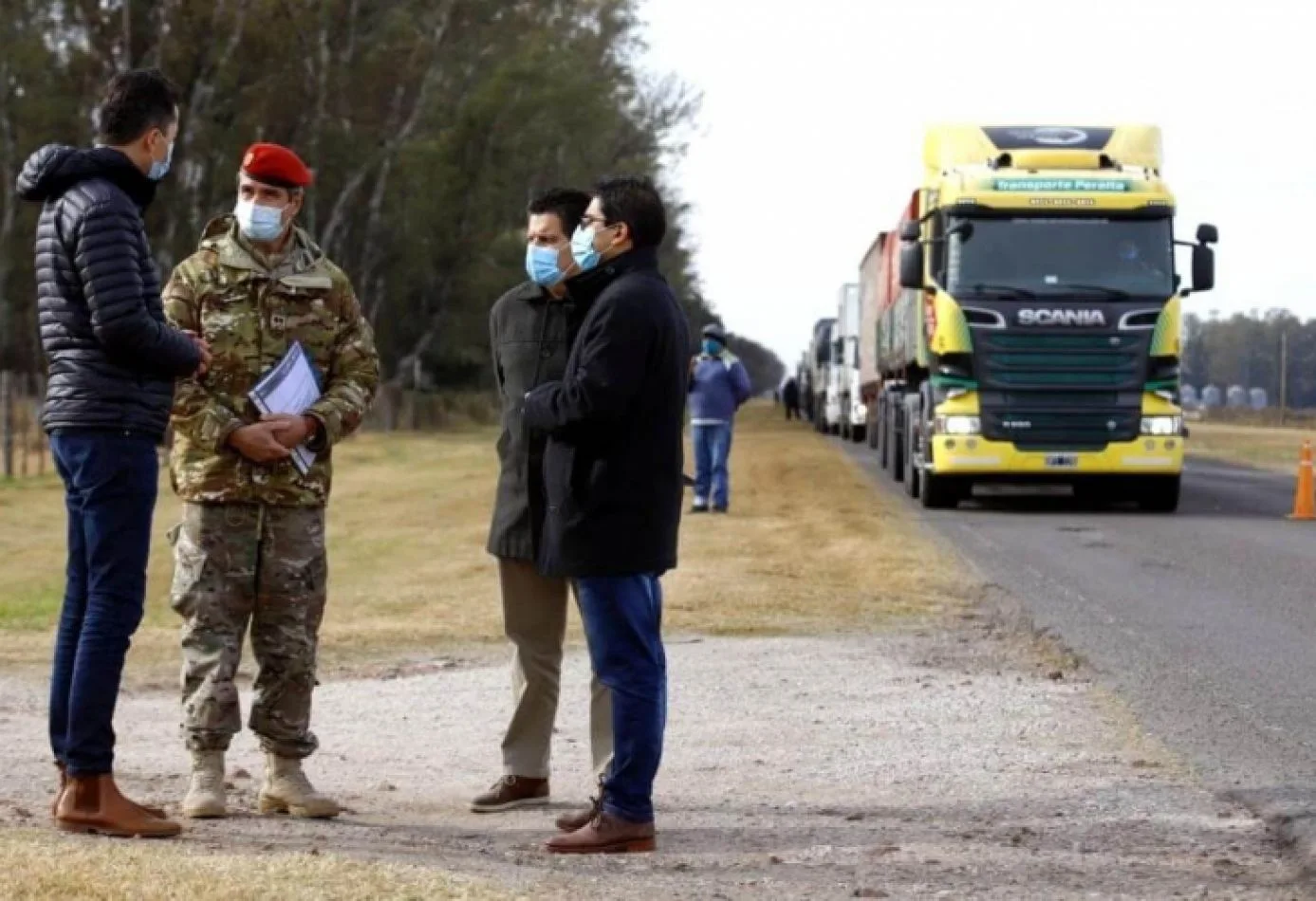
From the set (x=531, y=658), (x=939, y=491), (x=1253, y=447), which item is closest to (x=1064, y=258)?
(x=939, y=491)

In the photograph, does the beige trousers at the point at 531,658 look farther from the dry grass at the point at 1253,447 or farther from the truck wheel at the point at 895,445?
the dry grass at the point at 1253,447

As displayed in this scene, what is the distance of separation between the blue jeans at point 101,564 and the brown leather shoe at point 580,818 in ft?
4.47

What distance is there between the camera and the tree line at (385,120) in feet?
156

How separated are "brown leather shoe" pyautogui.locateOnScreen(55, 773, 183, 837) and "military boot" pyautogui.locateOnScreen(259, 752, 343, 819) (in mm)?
534

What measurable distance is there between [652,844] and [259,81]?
43336mm

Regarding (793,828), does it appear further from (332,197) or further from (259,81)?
(332,197)

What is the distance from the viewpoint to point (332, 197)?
58906mm

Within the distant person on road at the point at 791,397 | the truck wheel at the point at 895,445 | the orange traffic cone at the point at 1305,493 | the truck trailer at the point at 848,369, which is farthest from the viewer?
the distant person on road at the point at 791,397

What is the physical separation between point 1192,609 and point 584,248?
871 cm

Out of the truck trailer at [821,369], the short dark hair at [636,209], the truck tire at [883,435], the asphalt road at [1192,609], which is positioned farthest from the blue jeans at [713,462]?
the truck trailer at [821,369]

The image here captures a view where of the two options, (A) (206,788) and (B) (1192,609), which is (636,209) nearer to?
(A) (206,788)

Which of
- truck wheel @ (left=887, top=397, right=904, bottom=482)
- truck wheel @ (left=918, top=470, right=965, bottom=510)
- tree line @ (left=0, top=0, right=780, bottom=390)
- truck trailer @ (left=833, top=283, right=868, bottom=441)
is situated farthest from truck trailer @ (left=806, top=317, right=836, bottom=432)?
truck wheel @ (left=918, top=470, right=965, bottom=510)

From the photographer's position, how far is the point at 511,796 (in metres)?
8.17

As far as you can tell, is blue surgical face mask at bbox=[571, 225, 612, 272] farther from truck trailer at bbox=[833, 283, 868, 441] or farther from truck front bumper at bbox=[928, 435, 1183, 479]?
truck trailer at bbox=[833, 283, 868, 441]
